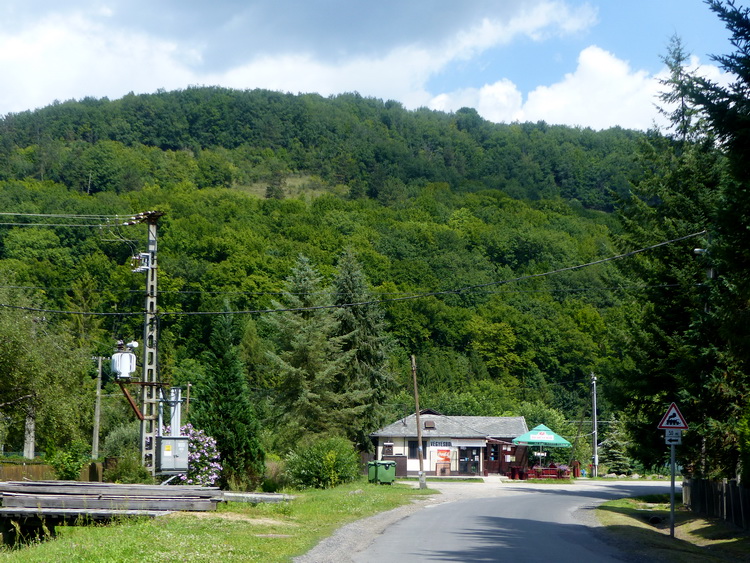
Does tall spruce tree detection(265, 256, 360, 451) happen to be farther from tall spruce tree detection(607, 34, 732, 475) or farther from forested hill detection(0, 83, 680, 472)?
tall spruce tree detection(607, 34, 732, 475)

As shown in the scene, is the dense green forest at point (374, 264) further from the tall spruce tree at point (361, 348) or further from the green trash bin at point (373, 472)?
the green trash bin at point (373, 472)

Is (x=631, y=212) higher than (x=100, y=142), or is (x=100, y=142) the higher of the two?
(x=100, y=142)

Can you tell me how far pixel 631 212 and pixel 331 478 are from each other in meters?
16.2

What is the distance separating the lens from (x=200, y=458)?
101 ft

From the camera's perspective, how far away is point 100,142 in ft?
428

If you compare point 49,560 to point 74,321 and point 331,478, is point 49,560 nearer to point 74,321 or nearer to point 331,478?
point 331,478

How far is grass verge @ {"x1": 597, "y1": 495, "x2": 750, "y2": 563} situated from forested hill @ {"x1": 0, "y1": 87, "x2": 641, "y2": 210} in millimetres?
94243

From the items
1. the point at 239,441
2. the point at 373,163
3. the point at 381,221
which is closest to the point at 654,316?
the point at 239,441

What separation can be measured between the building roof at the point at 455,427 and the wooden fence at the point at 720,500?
109 feet

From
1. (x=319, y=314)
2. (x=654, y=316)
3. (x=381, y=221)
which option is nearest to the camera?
(x=654, y=316)

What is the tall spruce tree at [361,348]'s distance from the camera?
169 feet

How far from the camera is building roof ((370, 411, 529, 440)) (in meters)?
61.1

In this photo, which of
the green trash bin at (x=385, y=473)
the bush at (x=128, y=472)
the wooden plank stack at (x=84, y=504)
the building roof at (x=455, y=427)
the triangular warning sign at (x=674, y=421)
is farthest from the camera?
the building roof at (x=455, y=427)

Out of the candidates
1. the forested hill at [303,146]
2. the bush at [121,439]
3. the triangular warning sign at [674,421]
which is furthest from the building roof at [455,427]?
the forested hill at [303,146]
